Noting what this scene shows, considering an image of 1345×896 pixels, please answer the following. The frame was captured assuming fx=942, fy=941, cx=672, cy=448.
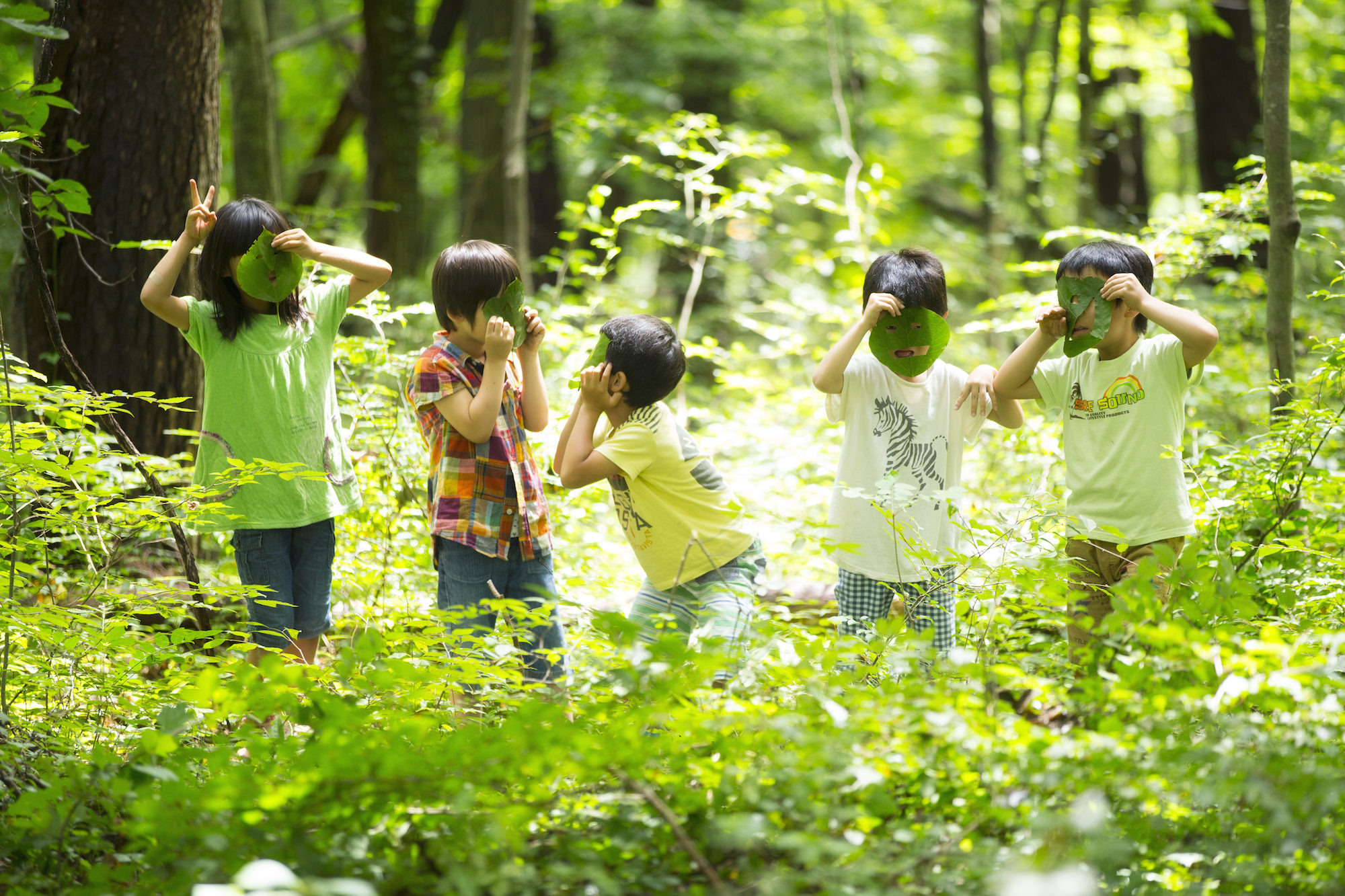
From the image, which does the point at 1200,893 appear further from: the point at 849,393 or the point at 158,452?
the point at 158,452

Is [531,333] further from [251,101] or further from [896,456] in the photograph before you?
[251,101]

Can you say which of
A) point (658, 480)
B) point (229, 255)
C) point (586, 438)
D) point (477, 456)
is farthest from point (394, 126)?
point (658, 480)

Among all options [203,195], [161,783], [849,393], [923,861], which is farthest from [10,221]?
[923,861]

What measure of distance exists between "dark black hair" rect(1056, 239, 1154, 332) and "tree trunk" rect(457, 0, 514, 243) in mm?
5597

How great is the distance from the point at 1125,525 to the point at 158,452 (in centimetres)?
383

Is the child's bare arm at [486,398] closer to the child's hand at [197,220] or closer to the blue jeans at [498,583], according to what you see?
the blue jeans at [498,583]

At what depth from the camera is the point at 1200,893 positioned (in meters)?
1.50

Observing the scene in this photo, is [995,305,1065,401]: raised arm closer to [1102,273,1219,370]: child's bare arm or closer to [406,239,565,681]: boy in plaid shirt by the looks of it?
[1102,273,1219,370]: child's bare arm

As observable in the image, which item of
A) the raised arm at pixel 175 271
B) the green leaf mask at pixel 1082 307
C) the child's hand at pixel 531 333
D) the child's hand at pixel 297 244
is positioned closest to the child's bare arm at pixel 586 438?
the child's hand at pixel 531 333

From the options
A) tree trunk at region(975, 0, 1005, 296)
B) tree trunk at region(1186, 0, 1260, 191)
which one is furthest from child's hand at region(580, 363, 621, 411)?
tree trunk at region(975, 0, 1005, 296)

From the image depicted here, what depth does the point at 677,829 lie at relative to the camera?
153 centimetres

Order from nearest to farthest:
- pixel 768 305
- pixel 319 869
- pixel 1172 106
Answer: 1. pixel 319 869
2. pixel 768 305
3. pixel 1172 106

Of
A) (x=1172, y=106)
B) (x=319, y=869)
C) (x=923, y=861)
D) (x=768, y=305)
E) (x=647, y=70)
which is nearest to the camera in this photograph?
(x=319, y=869)

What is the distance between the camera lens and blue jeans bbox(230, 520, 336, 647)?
306 centimetres
